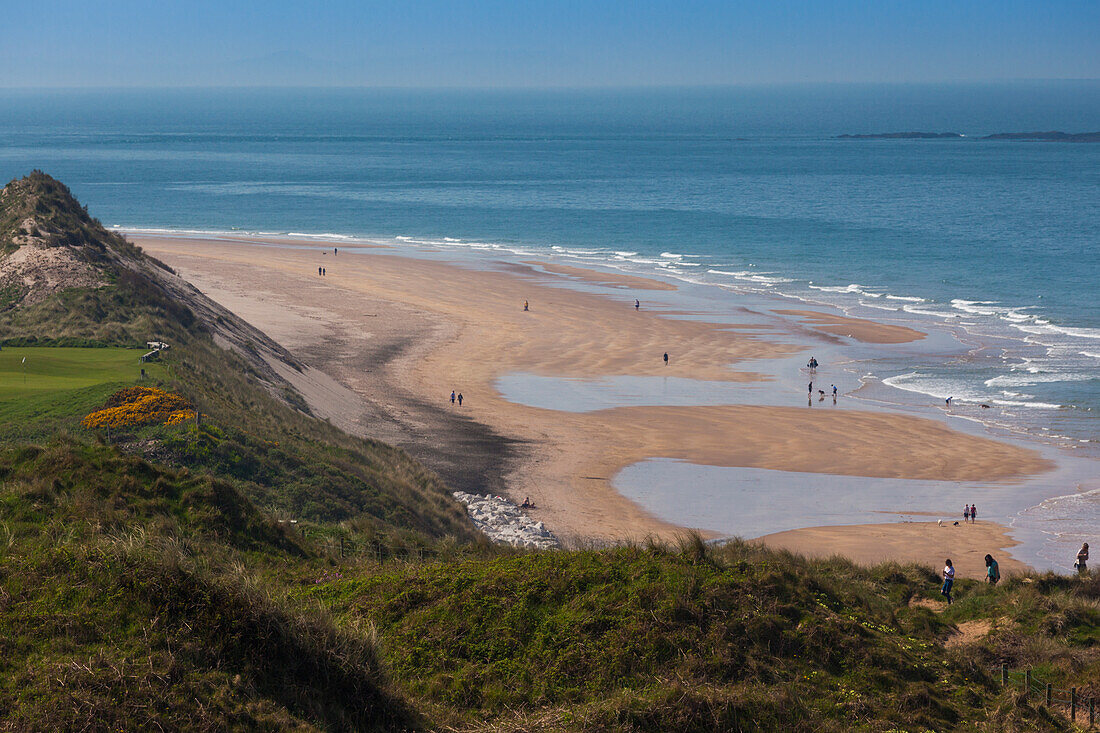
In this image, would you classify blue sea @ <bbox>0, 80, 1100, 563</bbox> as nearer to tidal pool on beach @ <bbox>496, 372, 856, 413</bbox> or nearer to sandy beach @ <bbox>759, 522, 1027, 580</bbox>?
tidal pool on beach @ <bbox>496, 372, 856, 413</bbox>

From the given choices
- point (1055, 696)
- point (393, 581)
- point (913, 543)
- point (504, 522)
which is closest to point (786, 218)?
point (913, 543)

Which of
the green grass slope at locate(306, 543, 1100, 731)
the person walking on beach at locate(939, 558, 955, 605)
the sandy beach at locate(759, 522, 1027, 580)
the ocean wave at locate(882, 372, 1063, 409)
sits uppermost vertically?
the green grass slope at locate(306, 543, 1100, 731)

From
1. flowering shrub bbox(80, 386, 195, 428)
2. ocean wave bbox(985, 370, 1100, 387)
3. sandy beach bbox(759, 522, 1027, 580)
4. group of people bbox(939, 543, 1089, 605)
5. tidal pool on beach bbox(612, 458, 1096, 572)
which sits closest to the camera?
group of people bbox(939, 543, 1089, 605)

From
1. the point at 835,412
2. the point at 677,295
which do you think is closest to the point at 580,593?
the point at 835,412

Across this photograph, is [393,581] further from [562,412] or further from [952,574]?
[562,412]

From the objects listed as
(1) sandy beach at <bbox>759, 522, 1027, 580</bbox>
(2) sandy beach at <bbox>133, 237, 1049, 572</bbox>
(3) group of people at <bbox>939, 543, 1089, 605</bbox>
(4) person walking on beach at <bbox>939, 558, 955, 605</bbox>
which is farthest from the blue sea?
(4) person walking on beach at <bbox>939, 558, 955, 605</bbox>

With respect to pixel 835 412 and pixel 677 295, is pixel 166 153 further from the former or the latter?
pixel 835 412
